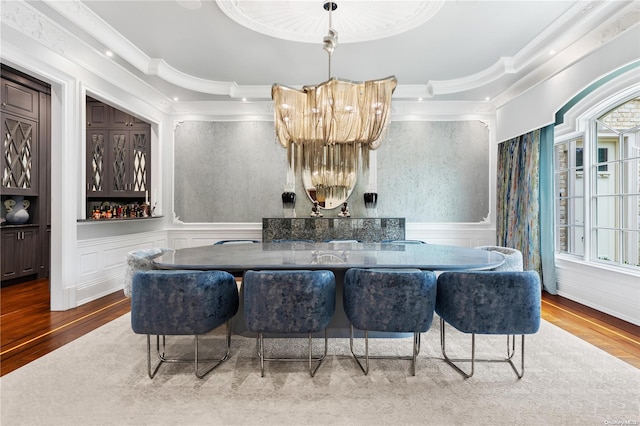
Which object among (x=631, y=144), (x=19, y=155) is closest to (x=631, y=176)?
(x=631, y=144)

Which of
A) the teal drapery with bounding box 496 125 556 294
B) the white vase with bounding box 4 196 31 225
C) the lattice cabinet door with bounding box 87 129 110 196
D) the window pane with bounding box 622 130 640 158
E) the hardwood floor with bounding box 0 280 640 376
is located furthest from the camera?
the lattice cabinet door with bounding box 87 129 110 196

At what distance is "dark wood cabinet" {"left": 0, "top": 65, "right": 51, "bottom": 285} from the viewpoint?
451 centimetres

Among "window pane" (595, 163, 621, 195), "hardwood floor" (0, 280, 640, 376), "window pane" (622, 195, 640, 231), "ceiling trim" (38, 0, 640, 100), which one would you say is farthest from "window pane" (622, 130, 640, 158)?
"hardwood floor" (0, 280, 640, 376)

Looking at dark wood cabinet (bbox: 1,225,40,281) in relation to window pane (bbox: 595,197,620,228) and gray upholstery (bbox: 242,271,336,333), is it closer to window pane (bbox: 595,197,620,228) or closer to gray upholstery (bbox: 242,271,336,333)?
gray upholstery (bbox: 242,271,336,333)

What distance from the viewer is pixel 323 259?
2.39 m

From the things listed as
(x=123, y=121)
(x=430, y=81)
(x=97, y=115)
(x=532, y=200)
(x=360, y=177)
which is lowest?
(x=532, y=200)

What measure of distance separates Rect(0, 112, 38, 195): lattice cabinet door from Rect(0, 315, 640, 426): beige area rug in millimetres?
3427

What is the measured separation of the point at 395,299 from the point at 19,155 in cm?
553

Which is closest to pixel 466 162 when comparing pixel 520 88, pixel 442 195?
pixel 442 195

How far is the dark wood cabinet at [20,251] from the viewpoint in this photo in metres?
4.50

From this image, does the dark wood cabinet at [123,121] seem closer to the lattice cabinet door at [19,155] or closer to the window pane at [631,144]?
the lattice cabinet door at [19,155]

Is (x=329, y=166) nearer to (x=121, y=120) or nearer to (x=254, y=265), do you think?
(x=254, y=265)

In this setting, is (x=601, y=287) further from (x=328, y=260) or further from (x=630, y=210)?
(x=328, y=260)

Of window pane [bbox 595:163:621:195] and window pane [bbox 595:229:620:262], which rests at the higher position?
window pane [bbox 595:163:621:195]
